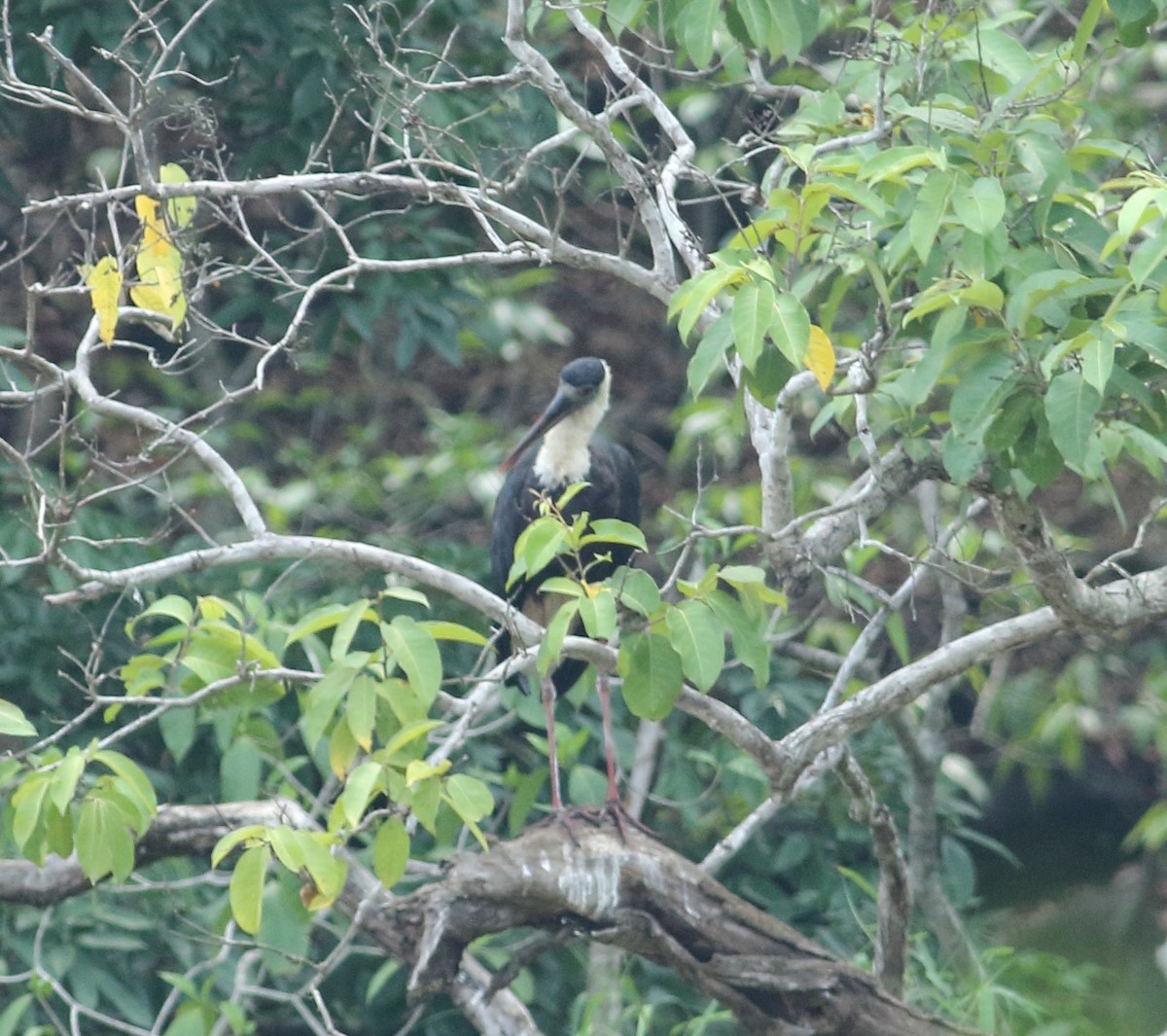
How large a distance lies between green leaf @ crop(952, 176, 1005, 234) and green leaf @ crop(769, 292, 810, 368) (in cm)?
26

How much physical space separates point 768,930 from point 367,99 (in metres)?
2.29

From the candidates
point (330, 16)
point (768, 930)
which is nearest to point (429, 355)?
point (330, 16)

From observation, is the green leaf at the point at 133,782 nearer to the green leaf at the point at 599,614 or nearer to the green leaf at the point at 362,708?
the green leaf at the point at 362,708

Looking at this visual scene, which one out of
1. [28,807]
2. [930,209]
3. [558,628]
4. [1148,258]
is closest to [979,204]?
[930,209]

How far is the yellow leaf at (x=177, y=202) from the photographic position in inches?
119

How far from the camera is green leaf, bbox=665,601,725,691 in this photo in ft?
7.72

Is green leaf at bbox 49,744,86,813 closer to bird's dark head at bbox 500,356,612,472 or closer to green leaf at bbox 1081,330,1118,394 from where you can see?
green leaf at bbox 1081,330,1118,394

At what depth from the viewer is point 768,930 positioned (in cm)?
318

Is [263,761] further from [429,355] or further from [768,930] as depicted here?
[429,355]

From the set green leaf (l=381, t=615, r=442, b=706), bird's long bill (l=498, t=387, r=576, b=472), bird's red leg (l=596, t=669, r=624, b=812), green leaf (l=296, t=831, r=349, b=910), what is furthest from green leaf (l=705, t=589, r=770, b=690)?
bird's long bill (l=498, t=387, r=576, b=472)

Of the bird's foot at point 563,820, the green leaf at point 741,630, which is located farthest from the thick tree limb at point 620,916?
the green leaf at point 741,630

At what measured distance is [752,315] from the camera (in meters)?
2.26

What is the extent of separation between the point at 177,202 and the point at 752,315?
55.5 inches

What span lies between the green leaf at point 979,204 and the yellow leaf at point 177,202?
4.38ft
